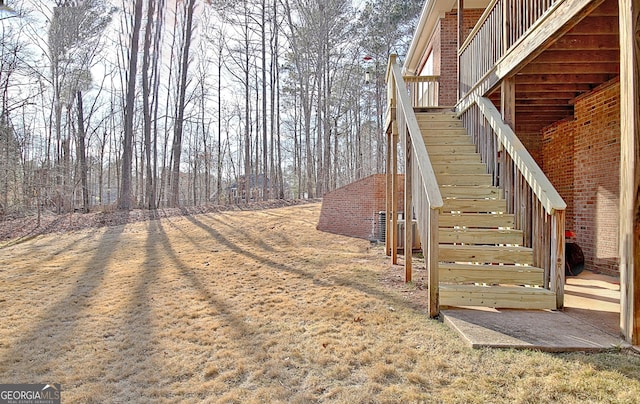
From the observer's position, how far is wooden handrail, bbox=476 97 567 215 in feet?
11.4

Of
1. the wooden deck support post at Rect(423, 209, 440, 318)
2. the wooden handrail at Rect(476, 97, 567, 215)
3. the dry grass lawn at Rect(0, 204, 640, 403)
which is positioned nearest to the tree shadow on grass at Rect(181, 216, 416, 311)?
the dry grass lawn at Rect(0, 204, 640, 403)

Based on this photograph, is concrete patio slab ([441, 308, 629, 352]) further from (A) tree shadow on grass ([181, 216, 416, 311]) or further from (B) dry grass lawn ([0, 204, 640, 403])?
(A) tree shadow on grass ([181, 216, 416, 311])

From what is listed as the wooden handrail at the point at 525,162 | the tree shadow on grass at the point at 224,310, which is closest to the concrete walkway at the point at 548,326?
the wooden handrail at the point at 525,162

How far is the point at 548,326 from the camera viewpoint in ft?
9.90

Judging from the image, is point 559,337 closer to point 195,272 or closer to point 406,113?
point 406,113

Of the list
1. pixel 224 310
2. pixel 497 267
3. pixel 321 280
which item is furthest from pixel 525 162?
pixel 224 310

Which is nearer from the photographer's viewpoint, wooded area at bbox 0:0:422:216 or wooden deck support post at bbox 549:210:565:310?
wooden deck support post at bbox 549:210:565:310

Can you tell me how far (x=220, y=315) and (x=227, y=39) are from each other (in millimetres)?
19732

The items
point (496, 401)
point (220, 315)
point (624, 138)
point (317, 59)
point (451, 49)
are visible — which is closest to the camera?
point (496, 401)

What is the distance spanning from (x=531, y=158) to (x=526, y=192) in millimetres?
449

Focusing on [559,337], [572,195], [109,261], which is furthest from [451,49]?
[109,261]

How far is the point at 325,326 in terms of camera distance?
340 centimetres

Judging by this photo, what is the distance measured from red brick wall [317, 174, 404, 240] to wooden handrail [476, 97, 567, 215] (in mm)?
5353

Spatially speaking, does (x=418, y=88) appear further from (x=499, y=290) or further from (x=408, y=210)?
(x=499, y=290)
